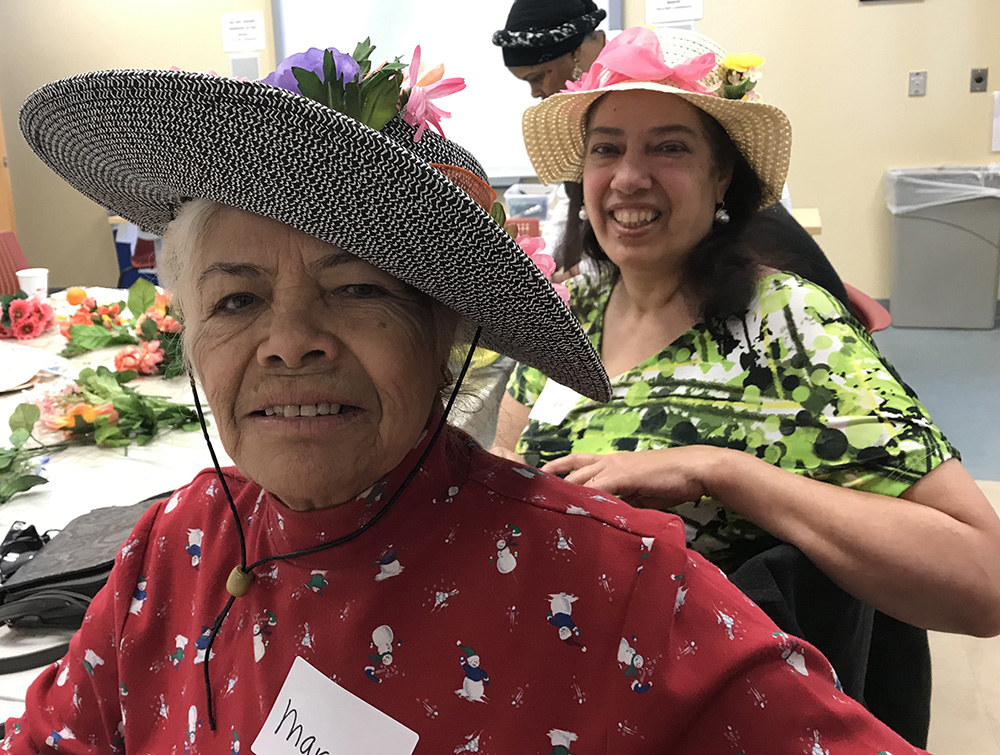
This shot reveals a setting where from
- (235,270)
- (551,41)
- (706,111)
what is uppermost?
(551,41)

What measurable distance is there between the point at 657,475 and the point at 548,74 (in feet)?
7.14

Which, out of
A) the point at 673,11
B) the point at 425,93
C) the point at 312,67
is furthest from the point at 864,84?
the point at 312,67

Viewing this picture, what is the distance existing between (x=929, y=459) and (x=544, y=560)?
73cm

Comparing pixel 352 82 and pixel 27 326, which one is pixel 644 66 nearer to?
pixel 352 82

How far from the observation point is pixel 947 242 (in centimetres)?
525

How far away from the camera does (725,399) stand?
1448 millimetres

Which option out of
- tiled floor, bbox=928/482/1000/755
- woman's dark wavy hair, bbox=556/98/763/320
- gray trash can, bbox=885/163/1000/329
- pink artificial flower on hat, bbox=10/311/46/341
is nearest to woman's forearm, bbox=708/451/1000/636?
woman's dark wavy hair, bbox=556/98/763/320

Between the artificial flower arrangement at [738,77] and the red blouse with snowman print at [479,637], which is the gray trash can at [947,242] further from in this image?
the red blouse with snowman print at [479,637]

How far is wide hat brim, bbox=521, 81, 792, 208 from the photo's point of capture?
5.23ft

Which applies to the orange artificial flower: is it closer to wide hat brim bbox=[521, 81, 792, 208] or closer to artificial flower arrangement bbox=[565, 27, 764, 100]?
wide hat brim bbox=[521, 81, 792, 208]

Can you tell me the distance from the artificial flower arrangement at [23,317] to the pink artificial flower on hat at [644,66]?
2.14 m

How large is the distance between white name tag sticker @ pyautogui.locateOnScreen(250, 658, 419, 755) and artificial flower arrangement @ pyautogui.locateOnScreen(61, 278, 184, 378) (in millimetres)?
1695

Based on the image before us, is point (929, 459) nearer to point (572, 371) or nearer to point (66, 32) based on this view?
point (572, 371)

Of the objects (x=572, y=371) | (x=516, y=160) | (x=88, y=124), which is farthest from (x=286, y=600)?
(x=516, y=160)
